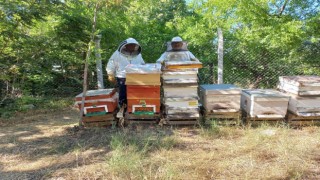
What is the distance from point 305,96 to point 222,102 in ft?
4.24

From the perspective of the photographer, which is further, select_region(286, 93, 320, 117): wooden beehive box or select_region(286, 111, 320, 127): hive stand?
select_region(286, 111, 320, 127): hive stand

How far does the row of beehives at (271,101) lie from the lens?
4.27 m

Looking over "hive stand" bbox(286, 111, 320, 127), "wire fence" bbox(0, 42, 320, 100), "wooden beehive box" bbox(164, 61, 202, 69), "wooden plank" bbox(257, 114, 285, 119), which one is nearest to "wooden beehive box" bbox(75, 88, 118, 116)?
"wooden beehive box" bbox(164, 61, 202, 69)

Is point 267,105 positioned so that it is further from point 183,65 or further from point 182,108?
point 183,65

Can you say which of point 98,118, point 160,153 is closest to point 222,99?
point 160,153

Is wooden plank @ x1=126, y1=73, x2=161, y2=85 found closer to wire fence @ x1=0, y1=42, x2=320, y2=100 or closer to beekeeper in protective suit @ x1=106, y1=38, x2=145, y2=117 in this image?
beekeeper in protective suit @ x1=106, y1=38, x2=145, y2=117

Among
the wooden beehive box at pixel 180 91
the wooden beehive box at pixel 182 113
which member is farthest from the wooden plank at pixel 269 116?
the wooden beehive box at pixel 180 91

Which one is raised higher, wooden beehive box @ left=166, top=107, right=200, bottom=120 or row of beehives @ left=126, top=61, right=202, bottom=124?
row of beehives @ left=126, top=61, right=202, bottom=124

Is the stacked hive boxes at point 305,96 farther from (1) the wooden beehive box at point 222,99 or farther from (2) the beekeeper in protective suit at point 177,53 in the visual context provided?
(2) the beekeeper in protective suit at point 177,53

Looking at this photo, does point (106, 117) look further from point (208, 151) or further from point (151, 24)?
point (151, 24)

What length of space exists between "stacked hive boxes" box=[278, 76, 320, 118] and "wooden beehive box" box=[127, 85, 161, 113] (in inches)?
85.6

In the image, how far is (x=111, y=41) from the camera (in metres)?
6.87

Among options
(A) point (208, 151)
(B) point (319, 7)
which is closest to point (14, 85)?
(A) point (208, 151)

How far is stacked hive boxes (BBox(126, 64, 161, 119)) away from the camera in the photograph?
13.7ft
